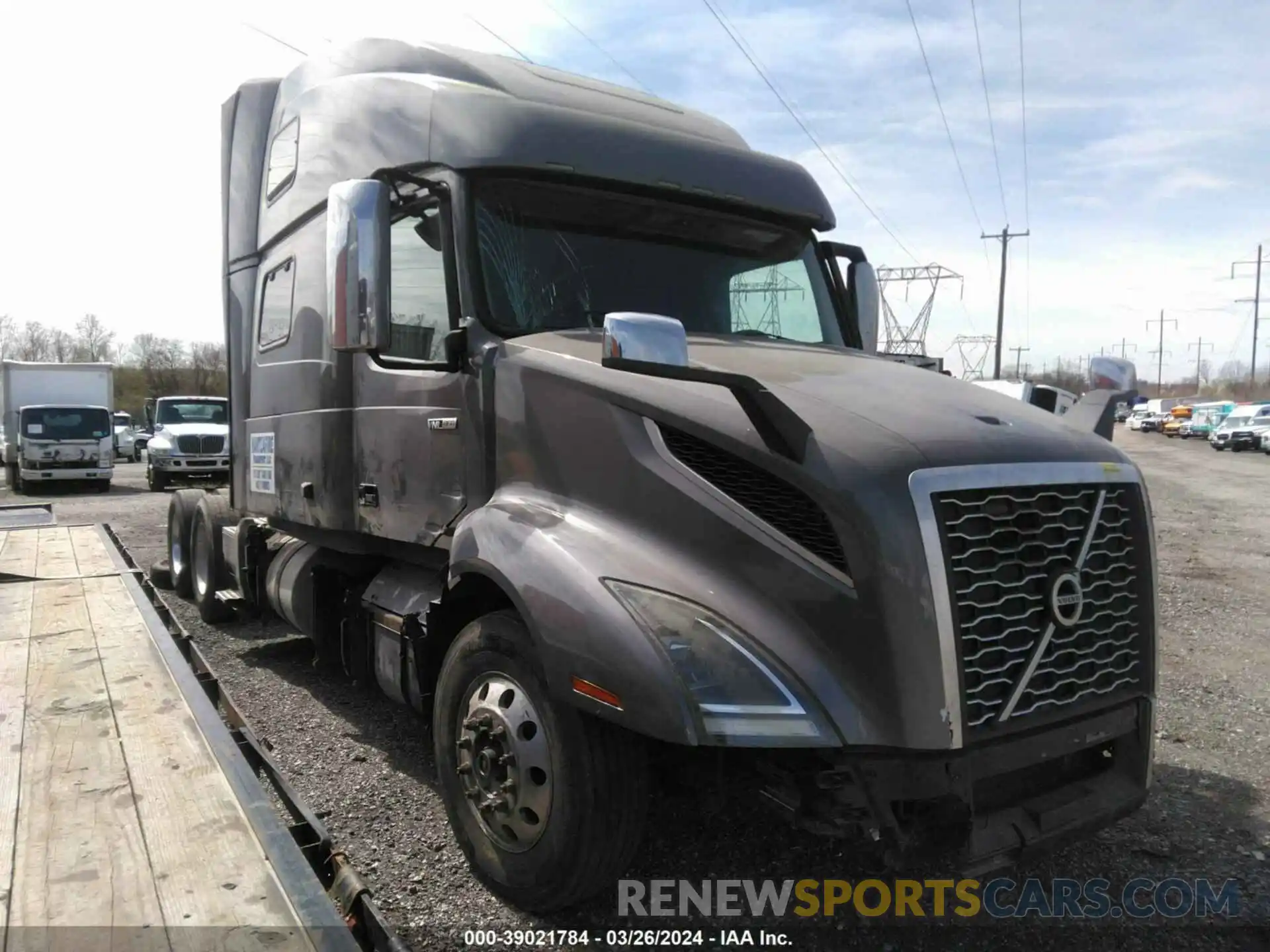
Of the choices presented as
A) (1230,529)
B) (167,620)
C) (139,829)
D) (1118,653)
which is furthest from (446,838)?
(1230,529)

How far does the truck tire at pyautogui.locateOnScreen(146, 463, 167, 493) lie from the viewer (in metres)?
21.7

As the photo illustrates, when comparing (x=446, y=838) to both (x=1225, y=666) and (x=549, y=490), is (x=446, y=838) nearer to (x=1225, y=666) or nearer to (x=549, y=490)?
(x=549, y=490)

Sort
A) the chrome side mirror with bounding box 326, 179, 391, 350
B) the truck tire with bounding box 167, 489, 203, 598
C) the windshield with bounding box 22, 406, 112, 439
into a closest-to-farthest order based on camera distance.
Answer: the chrome side mirror with bounding box 326, 179, 391, 350
the truck tire with bounding box 167, 489, 203, 598
the windshield with bounding box 22, 406, 112, 439

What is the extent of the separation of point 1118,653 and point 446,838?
2629 millimetres

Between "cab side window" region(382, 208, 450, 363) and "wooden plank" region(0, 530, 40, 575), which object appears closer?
"cab side window" region(382, 208, 450, 363)

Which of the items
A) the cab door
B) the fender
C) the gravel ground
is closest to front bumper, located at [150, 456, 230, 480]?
the gravel ground

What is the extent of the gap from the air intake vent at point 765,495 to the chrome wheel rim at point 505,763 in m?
0.99

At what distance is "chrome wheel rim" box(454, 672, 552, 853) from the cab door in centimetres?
91

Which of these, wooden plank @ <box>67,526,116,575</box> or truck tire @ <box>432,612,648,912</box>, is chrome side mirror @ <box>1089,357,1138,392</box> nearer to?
truck tire @ <box>432,612,648,912</box>

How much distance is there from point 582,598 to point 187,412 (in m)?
22.3

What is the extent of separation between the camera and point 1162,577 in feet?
33.6

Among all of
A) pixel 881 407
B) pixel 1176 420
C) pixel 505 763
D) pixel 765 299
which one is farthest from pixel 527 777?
pixel 1176 420

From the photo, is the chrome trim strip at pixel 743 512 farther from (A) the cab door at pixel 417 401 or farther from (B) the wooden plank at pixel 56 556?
(B) the wooden plank at pixel 56 556

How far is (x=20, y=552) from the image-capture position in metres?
6.82
